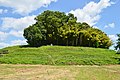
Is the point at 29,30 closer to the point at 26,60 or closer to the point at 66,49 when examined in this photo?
the point at 66,49

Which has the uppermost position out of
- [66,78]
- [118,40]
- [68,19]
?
[68,19]

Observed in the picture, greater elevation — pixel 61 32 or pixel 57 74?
pixel 61 32

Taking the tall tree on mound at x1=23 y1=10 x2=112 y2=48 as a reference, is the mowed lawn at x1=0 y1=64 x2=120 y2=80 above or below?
below

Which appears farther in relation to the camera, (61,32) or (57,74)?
(61,32)

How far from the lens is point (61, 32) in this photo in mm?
62594

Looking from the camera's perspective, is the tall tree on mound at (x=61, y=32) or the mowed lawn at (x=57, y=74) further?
the tall tree on mound at (x=61, y=32)

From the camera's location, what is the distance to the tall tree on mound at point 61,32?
62.4m

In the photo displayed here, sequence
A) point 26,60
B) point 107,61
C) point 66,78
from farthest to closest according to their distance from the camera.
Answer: point 107,61
point 26,60
point 66,78

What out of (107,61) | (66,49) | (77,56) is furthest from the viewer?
(66,49)

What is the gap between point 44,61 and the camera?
38.3m

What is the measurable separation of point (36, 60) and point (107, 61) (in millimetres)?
10969

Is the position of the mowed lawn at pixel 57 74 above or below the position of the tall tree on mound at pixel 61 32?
below

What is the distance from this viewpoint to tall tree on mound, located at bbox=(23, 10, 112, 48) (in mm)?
62438

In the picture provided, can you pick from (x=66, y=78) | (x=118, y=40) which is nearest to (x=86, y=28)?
(x=118, y=40)
